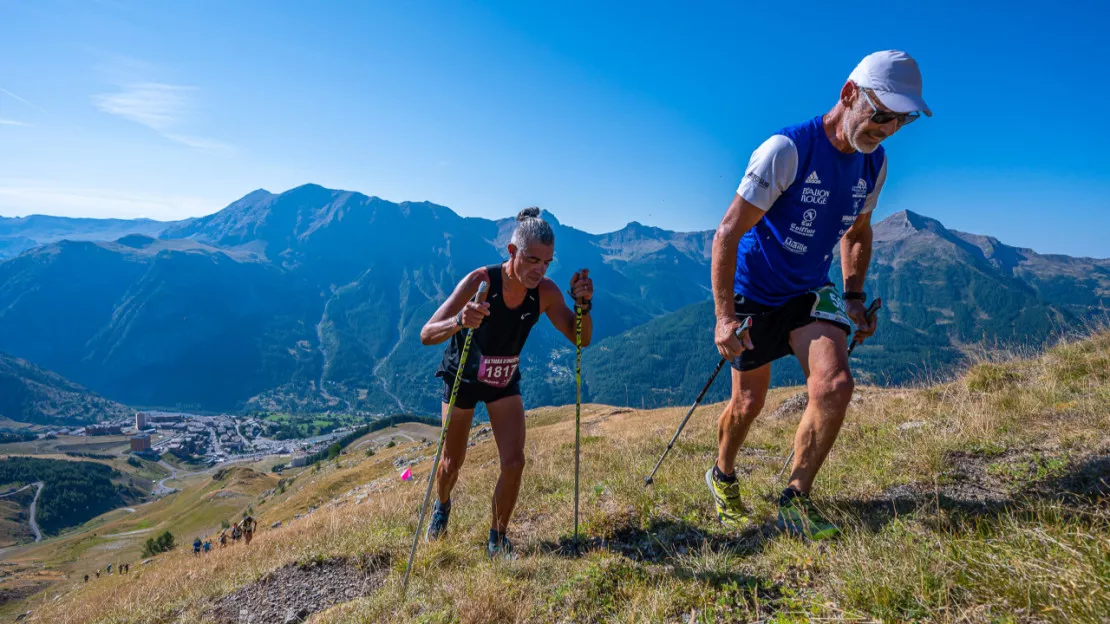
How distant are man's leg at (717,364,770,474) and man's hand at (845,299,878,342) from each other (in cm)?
96

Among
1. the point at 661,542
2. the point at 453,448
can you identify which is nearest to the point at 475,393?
the point at 453,448

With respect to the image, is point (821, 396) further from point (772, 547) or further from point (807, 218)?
point (807, 218)

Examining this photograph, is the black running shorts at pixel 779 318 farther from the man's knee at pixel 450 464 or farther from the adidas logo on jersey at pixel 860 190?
the man's knee at pixel 450 464

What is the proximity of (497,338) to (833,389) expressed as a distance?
3.05 metres

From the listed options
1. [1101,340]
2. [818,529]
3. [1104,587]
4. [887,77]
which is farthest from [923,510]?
[1101,340]

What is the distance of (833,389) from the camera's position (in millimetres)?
3986

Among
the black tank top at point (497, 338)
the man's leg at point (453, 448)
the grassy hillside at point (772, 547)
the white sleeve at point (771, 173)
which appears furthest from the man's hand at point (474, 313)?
the white sleeve at point (771, 173)

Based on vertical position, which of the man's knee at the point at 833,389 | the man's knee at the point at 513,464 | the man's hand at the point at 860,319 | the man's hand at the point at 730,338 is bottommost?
the man's knee at the point at 513,464

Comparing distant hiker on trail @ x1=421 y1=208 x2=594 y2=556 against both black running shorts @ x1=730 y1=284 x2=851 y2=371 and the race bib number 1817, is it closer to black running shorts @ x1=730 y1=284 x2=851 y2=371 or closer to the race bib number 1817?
the race bib number 1817

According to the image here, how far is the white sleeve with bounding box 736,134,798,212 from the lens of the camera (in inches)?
163

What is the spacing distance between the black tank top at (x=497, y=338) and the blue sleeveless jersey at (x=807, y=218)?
2.14 metres

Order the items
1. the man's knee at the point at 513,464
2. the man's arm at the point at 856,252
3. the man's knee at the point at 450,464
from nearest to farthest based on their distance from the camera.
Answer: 1. the man's arm at the point at 856,252
2. the man's knee at the point at 513,464
3. the man's knee at the point at 450,464

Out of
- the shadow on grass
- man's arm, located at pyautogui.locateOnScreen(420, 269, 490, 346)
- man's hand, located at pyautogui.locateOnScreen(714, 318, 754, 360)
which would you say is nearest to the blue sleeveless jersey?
man's hand, located at pyautogui.locateOnScreen(714, 318, 754, 360)

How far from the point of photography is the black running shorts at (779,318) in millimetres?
4461
